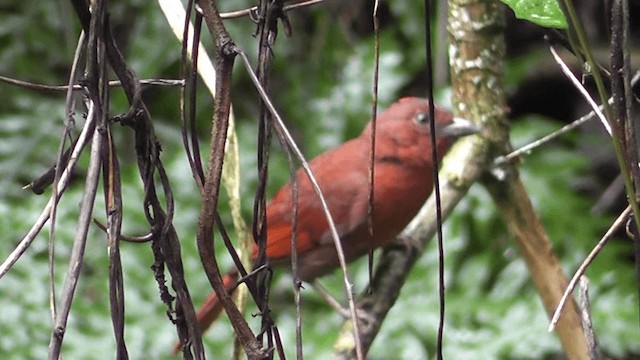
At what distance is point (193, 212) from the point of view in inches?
137

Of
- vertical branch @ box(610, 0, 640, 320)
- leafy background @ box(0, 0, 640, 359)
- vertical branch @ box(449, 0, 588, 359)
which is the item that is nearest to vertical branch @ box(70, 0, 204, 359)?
vertical branch @ box(610, 0, 640, 320)

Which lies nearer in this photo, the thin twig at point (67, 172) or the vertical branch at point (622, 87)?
the thin twig at point (67, 172)

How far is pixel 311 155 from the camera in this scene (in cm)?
388

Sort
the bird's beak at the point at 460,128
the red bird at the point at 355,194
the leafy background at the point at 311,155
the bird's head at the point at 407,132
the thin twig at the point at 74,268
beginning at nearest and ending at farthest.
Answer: the thin twig at the point at 74,268, the bird's beak at the point at 460,128, the red bird at the point at 355,194, the bird's head at the point at 407,132, the leafy background at the point at 311,155

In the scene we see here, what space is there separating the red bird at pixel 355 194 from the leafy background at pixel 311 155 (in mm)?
325

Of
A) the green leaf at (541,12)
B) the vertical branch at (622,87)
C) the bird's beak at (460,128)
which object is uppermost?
the bird's beak at (460,128)

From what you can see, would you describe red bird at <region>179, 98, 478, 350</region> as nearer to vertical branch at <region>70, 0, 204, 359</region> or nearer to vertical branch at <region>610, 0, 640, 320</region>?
vertical branch at <region>610, 0, 640, 320</region>

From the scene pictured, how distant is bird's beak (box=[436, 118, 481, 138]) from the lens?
2.30 m

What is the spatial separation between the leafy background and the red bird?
0.33 m

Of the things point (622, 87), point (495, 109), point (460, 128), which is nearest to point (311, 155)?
point (460, 128)

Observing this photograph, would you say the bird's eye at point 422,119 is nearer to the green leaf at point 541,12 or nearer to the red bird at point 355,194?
the red bird at point 355,194

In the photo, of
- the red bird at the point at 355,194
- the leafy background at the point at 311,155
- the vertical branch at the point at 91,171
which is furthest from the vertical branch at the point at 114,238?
the leafy background at the point at 311,155

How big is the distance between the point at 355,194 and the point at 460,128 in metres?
0.52

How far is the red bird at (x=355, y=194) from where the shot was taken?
274cm
